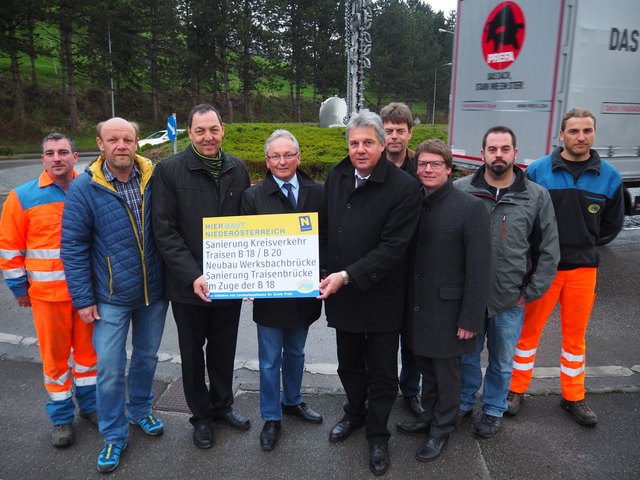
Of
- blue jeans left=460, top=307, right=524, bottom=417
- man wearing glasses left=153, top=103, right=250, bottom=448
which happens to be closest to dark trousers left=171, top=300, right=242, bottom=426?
man wearing glasses left=153, top=103, right=250, bottom=448

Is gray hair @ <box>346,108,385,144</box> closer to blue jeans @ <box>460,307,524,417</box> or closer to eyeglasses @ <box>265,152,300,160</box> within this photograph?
eyeglasses @ <box>265,152,300,160</box>

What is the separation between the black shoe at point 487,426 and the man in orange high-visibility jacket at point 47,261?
110 inches

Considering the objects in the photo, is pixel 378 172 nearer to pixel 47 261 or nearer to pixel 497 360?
pixel 497 360

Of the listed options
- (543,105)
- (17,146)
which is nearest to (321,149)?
(543,105)

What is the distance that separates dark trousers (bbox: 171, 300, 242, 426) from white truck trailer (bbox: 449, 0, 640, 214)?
17.0ft

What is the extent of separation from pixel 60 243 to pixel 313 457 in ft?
7.03

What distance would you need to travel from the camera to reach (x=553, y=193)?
12.1ft

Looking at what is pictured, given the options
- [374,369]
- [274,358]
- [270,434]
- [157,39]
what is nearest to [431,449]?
[374,369]

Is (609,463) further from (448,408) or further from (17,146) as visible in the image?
(17,146)

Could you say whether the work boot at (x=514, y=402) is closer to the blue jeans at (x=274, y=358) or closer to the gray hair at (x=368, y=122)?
the blue jeans at (x=274, y=358)

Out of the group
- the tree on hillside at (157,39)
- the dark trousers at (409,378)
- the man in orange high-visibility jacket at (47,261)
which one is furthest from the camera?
the tree on hillside at (157,39)

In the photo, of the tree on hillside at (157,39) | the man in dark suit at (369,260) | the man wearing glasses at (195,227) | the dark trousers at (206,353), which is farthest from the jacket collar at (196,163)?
the tree on hillside at (157,39)

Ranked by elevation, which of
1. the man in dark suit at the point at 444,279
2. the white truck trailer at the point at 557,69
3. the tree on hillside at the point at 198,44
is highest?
the tree on hillside at the point at 198,44

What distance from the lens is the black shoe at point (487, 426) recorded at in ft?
11.5
